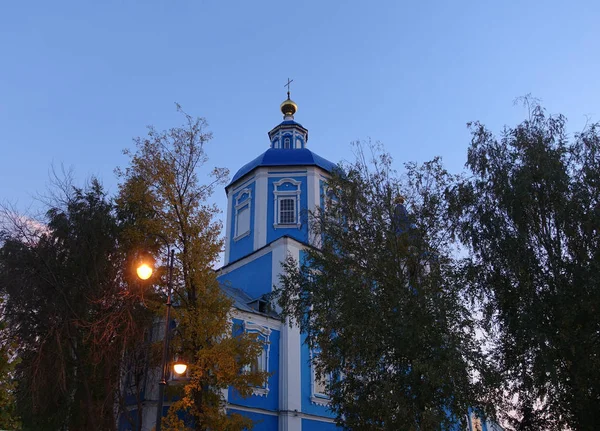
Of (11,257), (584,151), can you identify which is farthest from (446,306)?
(11,257)

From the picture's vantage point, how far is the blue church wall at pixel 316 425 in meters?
21.1

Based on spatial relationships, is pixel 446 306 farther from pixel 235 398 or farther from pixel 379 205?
pixel 235 398

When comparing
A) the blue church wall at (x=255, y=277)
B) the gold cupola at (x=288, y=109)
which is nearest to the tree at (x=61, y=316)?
the blue church wall at (x=255, y=277)

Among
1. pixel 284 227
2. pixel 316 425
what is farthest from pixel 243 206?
pixel 316 425

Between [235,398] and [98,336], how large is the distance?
6262 millimetres

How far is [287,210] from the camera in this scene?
2680 centimetres

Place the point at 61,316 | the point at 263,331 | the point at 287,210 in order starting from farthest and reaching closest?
the point at 287,210 < the point at 263,331 < the point at 61,316

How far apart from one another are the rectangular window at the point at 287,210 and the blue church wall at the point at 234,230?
4.78ft

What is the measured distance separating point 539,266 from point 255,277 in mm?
14477

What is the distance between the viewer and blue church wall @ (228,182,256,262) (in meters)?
27.0

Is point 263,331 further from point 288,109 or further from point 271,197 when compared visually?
point 288,109

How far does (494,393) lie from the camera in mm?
13539

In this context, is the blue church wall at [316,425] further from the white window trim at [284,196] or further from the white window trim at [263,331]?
the white window trim at [284,196]

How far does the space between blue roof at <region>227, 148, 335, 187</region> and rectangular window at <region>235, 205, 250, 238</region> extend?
192cm
